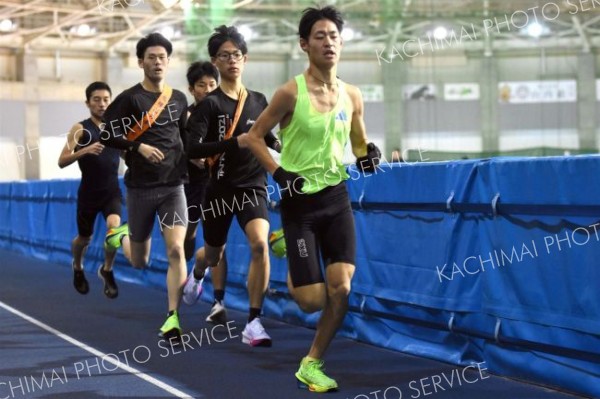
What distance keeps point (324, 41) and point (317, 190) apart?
30.8 inches

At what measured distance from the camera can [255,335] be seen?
7.36 m

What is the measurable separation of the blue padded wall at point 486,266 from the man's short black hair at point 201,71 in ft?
5.11

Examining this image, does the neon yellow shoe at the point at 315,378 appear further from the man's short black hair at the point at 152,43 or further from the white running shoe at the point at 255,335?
the man's short black hair at the point at 152,43

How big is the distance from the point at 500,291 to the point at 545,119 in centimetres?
2490

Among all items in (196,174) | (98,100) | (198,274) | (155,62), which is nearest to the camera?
(155,62)

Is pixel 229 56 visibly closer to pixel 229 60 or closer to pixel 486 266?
pixel 229 60

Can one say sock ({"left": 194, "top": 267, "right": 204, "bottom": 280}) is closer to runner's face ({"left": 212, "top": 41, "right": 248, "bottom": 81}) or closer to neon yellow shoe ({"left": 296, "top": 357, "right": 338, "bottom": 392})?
runner's face ({"left": 212, "top": 41, "right": 248, "bottom": 81})

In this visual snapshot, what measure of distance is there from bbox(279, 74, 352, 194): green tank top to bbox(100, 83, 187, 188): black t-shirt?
2201mm

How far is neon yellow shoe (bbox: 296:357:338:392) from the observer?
5.73 m

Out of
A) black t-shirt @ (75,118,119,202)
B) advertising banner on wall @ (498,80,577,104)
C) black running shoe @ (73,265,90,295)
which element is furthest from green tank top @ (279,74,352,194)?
advertising banner on wall @ (498,80,577,104)

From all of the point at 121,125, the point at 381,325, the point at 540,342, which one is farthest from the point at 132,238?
A: the point at 540,342

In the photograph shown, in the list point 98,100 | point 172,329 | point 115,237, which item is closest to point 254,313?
point 172,329

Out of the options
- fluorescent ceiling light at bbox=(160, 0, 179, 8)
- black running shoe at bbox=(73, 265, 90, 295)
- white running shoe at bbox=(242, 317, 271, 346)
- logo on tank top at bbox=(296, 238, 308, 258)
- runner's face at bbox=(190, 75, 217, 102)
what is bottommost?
black running shoe at bbox=(73, 265, 90, 295)

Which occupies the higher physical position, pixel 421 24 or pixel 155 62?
pixel 421 24
